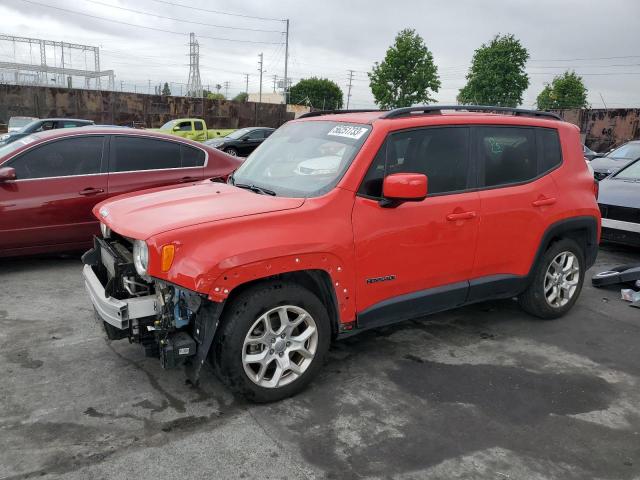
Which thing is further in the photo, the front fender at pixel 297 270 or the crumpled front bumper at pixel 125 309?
the crumpled front bumper at pixel 125 309

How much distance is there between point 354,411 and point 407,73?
42499 millimetres

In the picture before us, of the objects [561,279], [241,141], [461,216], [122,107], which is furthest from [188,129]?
[461,216]

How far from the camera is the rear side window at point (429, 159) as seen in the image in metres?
3.60

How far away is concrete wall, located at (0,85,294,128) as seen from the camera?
27.0 metres

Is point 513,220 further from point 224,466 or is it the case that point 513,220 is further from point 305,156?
point 224,466

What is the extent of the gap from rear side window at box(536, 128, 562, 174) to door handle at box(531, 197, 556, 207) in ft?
0.82

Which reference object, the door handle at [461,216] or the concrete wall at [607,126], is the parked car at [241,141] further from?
the concrete wall at [607,126]

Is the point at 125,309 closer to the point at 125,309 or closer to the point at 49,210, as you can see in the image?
the point at 125,309

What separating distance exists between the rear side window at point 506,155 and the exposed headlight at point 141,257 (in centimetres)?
259

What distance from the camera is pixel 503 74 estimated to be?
4062 centimetres

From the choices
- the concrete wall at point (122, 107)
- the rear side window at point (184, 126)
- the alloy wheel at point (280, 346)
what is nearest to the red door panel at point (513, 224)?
the alloy wheel at point (280, 346)

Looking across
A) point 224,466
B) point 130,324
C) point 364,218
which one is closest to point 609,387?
point 364,218

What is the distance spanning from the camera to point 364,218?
3479mm

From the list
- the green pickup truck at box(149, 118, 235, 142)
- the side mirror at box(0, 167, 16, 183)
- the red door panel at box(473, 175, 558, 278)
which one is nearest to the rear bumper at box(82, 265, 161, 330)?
the red door panel at box(473, 175, 558, 278)
